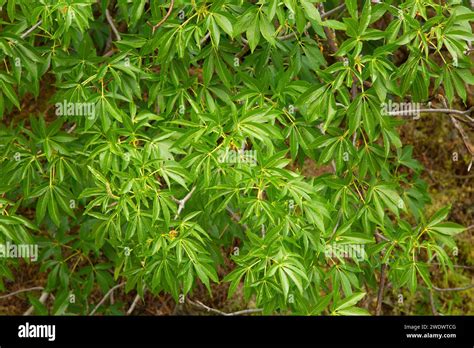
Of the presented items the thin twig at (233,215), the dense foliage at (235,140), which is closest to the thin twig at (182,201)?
the dense foliage at (235,140)

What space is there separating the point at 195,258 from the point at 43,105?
2.80 meters

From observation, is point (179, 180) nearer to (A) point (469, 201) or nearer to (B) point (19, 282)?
(B) point (19, 282)

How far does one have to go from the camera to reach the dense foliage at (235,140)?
3.03m

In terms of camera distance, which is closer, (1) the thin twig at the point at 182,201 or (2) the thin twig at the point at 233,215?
(1) the thin twig at the point at 182,201

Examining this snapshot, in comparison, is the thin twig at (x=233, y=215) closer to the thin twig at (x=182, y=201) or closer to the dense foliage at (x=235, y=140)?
the dense foliage at (x=235, y=140)

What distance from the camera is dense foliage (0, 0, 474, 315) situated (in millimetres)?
3033

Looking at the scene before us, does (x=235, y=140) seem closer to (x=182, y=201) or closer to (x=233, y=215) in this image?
(x=182, y=201)

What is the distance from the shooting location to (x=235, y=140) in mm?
3004

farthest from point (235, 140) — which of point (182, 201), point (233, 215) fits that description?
point (233, 215)

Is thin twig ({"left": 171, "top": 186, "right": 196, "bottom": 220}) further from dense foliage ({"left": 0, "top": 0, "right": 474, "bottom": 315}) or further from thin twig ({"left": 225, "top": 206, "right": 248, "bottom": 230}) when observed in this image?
thin twig ({"left": 225, "top": 206, "right": 248, "bottom": 230})

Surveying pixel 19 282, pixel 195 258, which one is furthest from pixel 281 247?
pixel 19 282

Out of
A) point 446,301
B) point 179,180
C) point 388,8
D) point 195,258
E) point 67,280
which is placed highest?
point 388,8

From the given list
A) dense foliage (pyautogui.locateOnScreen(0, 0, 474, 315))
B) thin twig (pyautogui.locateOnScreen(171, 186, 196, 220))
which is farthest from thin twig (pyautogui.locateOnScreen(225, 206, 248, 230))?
thin twig (pyautogui.locateOnScreen(171, 186, 196, 220))

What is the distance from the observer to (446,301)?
525cm
